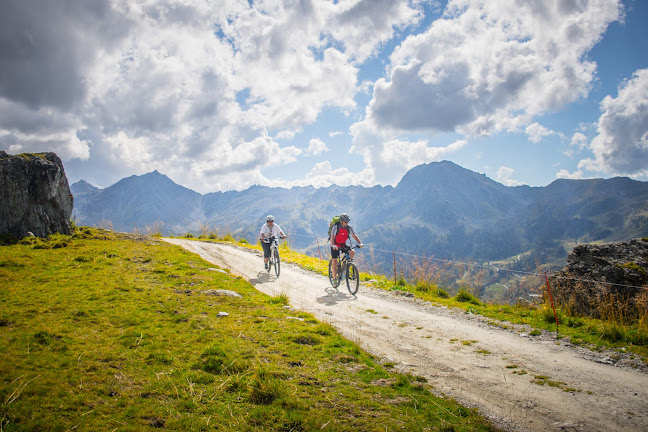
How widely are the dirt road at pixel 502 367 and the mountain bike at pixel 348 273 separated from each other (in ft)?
6.19

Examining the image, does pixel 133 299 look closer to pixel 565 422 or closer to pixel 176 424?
pixel 176 424

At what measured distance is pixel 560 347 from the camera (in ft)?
26.0

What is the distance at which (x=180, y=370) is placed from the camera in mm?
4918

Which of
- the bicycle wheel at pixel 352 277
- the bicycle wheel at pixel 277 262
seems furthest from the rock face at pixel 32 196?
the bicycle wheel at pixel 352 277

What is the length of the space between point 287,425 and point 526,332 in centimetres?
839

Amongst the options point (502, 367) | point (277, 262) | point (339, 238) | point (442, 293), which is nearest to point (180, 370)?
point (502, 367)

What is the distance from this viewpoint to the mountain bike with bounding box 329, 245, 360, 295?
1404 centimetres

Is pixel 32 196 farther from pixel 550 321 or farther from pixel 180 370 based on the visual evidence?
pixel 550 321

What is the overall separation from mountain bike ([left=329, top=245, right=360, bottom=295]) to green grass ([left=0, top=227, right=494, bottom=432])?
5505mm

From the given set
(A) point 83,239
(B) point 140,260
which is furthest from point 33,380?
(A) point 83,239

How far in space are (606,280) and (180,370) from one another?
13.3 m

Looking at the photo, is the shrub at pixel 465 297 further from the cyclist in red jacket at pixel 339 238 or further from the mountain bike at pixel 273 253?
the mountain bike at pixel 273 253

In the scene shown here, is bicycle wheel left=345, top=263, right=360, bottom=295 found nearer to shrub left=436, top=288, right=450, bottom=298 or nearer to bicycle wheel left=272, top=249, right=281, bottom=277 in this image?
shrub left=436, top=288, right=450, bottom=298

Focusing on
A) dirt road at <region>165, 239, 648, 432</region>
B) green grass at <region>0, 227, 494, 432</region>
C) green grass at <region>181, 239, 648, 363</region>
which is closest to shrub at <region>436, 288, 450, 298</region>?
green grass at <region>181, 239, 648, 363</region>
